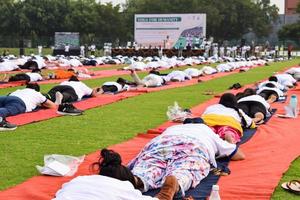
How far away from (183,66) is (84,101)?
15.1 metres

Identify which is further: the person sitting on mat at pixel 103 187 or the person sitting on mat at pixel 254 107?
the person sitting on mat at pixel 254 107

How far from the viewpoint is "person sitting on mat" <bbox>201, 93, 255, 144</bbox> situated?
5863 millimetres

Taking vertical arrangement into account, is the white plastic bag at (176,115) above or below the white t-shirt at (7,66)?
below

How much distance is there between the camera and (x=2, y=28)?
5153cm

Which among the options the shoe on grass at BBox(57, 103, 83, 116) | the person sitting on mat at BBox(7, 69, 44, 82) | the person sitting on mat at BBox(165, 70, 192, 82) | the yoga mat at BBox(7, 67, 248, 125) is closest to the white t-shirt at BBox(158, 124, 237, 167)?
the yoga mat at BBox(7, 67, 248, 125)

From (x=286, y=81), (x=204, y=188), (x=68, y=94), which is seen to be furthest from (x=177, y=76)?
(x=204, y=188)

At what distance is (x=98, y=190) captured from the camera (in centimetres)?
317

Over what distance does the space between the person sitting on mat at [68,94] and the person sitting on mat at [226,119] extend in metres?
3.01

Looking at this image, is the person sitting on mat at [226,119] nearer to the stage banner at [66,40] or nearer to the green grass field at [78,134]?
the green grass field at [78,134]

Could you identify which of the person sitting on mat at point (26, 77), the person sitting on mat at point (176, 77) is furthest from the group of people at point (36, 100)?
the person sitting on mat at point (176, 77)

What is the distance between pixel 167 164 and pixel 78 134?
2.76m

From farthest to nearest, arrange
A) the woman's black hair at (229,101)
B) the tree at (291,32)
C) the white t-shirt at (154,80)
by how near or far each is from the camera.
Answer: the tree at (291,32)
the white t-shirt at (154,80)
the woman's black hair at (229,101)

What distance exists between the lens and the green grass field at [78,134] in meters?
5.14

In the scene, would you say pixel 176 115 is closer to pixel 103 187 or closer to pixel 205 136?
pixel 205 136
